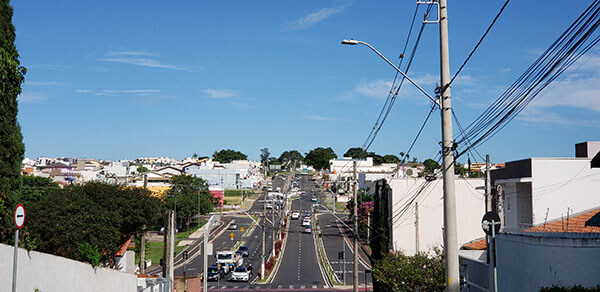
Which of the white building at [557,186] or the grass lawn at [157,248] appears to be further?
the grass lawn at [157,248]

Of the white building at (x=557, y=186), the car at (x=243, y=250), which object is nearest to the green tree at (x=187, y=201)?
the car at (x=243, y=250)

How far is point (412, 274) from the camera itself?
102ft

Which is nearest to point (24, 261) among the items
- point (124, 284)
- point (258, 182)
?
point (124, 284)

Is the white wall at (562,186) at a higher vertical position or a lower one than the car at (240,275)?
higher

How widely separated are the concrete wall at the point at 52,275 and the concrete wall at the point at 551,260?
14.8 meters

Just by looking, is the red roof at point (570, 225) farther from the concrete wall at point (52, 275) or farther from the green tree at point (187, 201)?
the green tree at point (187, 201)

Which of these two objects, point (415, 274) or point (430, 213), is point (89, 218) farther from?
point (430, 213)

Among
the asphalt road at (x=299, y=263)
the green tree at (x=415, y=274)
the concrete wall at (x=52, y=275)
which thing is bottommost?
the asphalt road at (x=299, y=263)

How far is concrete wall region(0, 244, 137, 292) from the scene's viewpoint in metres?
14.8

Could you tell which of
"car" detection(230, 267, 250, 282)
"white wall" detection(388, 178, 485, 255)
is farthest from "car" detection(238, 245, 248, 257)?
"white wall" detection(388, 178, 485, 255)

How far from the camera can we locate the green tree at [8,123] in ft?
57.5

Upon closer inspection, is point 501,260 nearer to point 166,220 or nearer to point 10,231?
point 10,231

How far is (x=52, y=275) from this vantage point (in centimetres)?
1728

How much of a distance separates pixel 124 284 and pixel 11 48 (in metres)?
10.4
